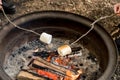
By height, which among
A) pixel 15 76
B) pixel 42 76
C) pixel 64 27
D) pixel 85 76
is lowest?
pixel 15 76

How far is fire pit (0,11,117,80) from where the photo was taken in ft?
7.48

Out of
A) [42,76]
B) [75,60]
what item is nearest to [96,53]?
[75,60]

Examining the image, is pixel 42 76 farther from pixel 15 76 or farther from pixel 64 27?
pixel 64 27

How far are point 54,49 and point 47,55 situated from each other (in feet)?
0.42

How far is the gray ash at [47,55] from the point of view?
2.38 m

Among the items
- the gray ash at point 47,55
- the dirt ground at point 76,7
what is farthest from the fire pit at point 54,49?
the dirt ground at point 76,7

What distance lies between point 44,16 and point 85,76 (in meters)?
0.61

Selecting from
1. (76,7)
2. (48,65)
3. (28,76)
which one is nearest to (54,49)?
(48,65)

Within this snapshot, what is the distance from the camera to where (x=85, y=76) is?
2365 millimetres

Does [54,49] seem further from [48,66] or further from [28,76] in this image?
[28,76]

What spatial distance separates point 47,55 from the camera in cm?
247

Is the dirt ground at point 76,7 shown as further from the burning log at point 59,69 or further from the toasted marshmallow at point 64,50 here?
the burning log at point 59,69

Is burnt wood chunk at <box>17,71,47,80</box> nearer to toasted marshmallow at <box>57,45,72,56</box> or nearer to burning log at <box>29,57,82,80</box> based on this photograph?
burning log at <box>29,57,82,80</box>

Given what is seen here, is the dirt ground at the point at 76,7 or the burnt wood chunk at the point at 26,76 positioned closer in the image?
the burnt wood chunk at the point at 26,76
